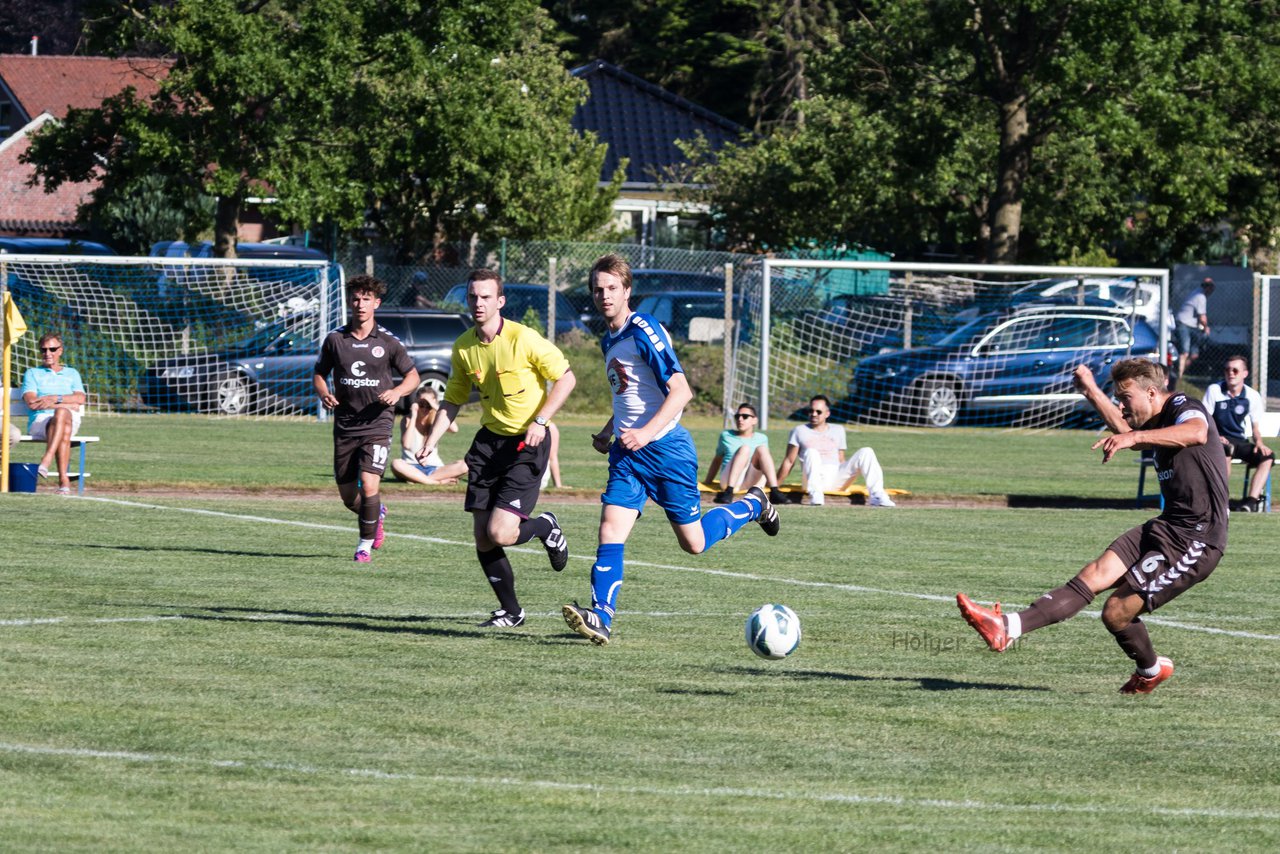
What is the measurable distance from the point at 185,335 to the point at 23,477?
35.0 feet

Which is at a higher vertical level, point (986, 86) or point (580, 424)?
point (986, 86)

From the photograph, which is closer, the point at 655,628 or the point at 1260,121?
the point at 655,628

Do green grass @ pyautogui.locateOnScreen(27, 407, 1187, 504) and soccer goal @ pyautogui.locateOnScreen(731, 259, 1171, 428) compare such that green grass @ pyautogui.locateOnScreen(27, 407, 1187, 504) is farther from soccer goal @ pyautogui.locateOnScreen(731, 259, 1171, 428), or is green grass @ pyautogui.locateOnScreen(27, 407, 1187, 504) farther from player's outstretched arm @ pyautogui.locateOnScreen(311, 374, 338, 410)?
player's outstretched arm @ pyautogui.locateOnScreen(311, 374, 338, 410)

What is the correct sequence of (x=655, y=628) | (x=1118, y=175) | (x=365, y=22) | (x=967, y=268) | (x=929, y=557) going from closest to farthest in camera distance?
(x=655, y=628), (x=929, y=557), (x=967, y=268), (x=365, y=22), (x=1118, y=175)

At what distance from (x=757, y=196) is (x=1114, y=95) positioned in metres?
12.2

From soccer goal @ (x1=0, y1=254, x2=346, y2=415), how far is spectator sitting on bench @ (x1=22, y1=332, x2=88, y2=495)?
30.0 ft

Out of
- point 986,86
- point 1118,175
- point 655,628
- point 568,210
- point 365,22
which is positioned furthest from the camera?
point 568,210

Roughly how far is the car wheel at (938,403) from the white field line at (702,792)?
78.0ft

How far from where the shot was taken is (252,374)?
29.2m

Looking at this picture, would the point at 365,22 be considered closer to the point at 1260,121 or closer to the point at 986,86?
the point at 986,86

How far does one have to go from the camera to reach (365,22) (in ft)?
104

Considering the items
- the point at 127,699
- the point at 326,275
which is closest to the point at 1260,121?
the point at 326,275

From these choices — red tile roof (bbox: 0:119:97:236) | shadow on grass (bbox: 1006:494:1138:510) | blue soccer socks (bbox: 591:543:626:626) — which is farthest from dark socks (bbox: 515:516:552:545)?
red tile roof (bbox: 0:119:97:236)

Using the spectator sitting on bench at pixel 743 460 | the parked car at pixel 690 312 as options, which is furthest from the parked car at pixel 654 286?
the spectator sitting on bench at pixel 743 460
